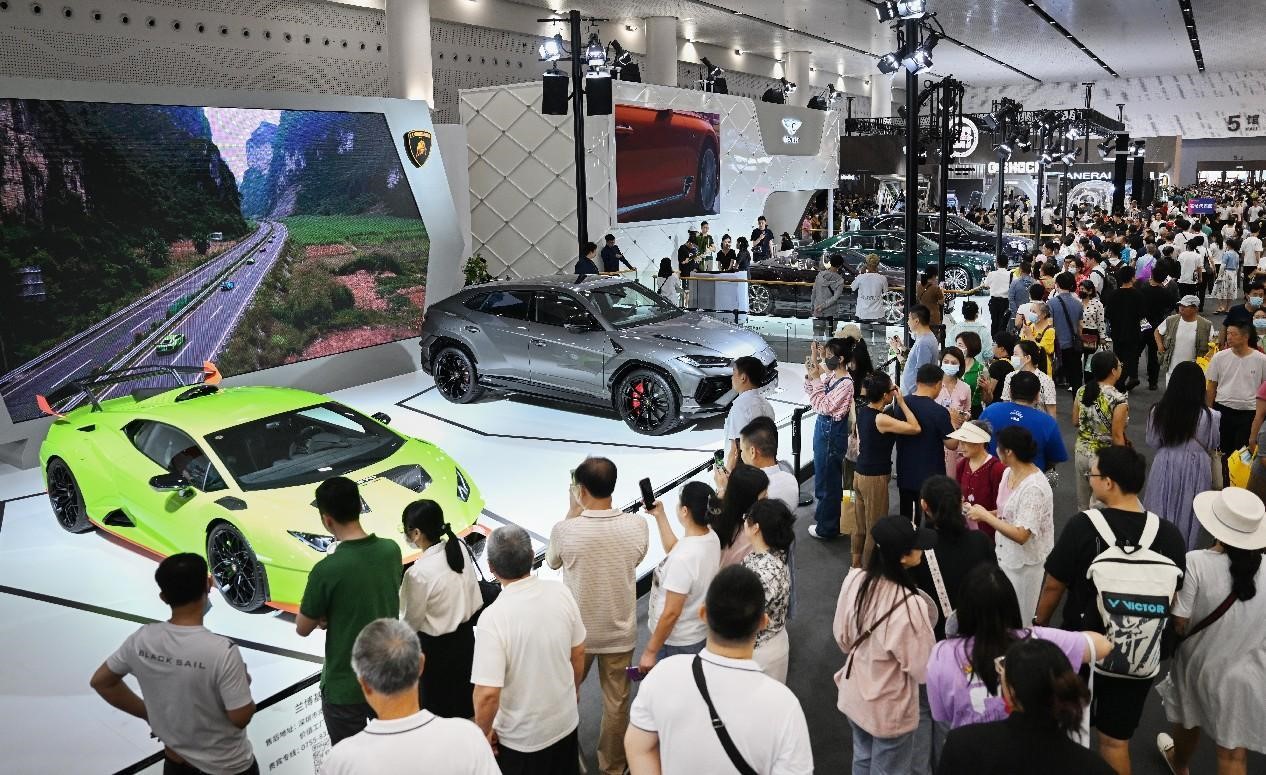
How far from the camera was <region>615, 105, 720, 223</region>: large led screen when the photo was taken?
17.0m

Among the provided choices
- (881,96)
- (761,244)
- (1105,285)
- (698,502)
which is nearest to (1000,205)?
(761,244)

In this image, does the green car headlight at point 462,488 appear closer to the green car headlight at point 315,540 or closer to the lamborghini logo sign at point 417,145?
the green car headlight at point 315,540

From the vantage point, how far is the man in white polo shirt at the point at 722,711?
2.51 m

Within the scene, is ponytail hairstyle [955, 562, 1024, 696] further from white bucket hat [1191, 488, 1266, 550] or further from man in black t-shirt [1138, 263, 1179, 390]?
man in black t-shirt [1138, 263, 1179, 390]

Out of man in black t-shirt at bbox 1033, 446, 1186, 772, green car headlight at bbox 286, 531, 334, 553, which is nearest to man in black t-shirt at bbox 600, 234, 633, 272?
green car headlight at bbox 286, 531, 334, 553

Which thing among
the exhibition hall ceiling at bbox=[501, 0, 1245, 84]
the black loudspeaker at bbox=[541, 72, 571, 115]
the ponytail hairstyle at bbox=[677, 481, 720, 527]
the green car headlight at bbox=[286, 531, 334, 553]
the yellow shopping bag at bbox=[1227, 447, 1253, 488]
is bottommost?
the green car headlight at bbox=[286, 531, 334, 553]

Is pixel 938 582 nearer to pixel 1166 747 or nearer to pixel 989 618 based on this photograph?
pixel 989 618

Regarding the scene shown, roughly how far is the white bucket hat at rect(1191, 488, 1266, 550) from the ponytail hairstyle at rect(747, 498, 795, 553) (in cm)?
156

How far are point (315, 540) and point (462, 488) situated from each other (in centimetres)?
114

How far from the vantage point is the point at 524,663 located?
3369 millimetres

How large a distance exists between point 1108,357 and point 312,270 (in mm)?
8573

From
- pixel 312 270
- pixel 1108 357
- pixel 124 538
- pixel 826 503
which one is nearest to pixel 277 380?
pixel 312 270

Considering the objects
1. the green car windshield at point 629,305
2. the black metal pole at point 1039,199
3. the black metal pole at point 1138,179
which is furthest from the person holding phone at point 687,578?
the black metal pole at point 1138,179

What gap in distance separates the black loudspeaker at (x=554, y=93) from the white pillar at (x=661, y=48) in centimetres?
1042
